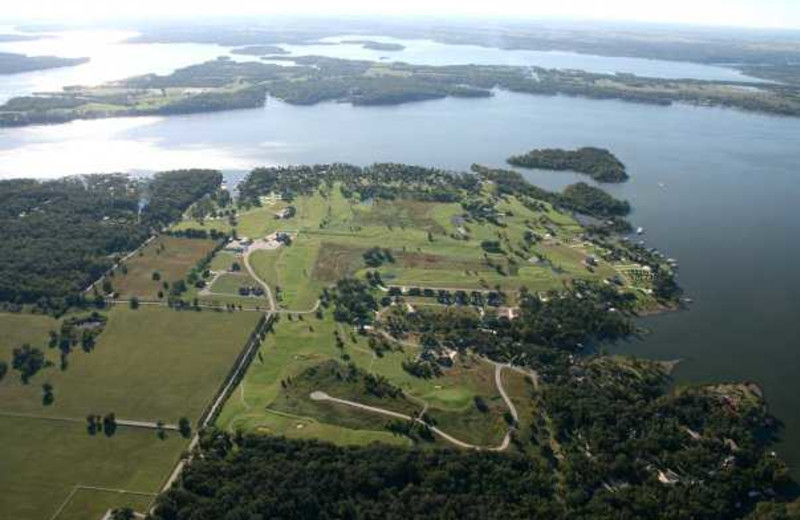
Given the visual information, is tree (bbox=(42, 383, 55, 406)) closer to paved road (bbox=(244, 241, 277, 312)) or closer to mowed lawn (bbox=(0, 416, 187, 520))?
mowed lawn (bbox=(0, 416, 187, 520))

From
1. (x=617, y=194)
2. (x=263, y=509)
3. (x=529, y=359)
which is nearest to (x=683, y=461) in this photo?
(x=529, y=359)

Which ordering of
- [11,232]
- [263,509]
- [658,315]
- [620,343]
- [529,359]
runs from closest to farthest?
1. [263,509]
2. [529,359]
3. [620,343]
4. [658,315]
5. [11,232]

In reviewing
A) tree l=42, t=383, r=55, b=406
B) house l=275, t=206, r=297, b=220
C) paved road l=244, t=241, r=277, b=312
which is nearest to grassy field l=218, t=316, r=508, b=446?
paved road l=244, t=241, r=277, b=312

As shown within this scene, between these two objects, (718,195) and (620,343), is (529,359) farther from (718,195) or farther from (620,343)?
(718,195)

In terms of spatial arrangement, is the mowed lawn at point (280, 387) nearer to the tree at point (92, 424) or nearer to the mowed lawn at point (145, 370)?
the mowed lawn at point (145, 370)

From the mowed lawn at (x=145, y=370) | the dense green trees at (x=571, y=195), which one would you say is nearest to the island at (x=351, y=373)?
the mowed lawn at (x=145, y=370)

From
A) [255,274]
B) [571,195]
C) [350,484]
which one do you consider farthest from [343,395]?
[571,195]
